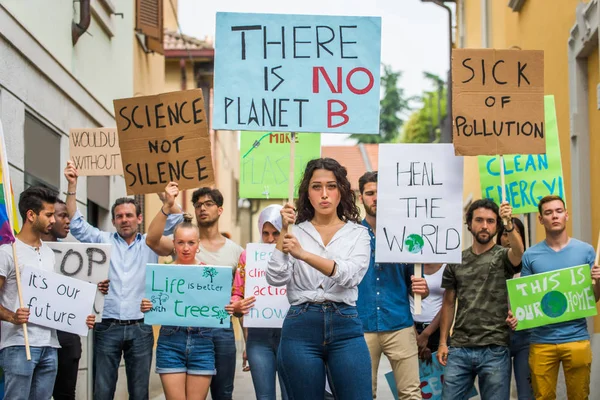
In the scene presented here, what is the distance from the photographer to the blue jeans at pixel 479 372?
716cm

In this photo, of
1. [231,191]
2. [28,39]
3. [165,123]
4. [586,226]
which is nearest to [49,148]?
[28,39]

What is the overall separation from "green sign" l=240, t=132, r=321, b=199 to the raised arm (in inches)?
71.8

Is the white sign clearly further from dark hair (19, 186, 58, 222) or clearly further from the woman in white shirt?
the woman in white shirt

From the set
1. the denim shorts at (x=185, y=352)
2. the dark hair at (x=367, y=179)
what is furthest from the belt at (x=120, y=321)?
the dark hair at (x=367, y=179)

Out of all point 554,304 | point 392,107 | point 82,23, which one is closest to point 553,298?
point 554,304

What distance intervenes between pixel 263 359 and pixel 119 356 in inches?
42.0

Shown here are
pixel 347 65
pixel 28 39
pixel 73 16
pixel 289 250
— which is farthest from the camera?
pixel 73 16

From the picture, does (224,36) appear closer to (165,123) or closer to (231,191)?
(165,123)

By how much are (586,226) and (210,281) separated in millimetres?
4471

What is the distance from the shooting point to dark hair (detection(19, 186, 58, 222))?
682 centimetres

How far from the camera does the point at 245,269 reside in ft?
26.2

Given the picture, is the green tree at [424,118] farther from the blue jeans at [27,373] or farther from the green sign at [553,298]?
the blue jeans at [27,373]

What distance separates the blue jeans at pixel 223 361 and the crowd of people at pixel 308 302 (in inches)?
0.4

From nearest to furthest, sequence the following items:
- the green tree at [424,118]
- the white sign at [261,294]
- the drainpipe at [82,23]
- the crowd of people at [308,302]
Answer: the crowd of people at [308,302]
the white sign at [261,294]
the drainpipe at [82,23]
the green tree at [424,118]
